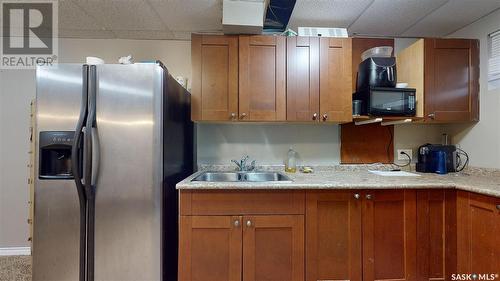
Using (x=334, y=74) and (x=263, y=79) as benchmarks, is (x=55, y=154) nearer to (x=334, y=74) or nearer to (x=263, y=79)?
(x=263, y=79)

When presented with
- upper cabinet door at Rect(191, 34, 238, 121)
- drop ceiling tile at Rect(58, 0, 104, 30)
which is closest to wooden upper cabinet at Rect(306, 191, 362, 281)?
upper cabinet door at Rect(191, 34, 238, 121)

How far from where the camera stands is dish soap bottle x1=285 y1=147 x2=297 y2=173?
87.1 inches

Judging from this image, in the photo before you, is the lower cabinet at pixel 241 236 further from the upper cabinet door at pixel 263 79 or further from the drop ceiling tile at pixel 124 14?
the drop ceiling tile at pixel 124 14

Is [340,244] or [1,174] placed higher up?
[1,174]

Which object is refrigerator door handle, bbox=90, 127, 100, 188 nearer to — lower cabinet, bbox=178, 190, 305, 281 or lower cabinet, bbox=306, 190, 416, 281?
lower cabinet, bbox=178, 190, 305, 281

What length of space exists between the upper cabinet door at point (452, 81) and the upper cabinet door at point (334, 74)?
70 centimetres

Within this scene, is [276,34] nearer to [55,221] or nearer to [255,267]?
[255,267]

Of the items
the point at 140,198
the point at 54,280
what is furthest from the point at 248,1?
the point at 54,280

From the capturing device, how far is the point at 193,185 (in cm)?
153

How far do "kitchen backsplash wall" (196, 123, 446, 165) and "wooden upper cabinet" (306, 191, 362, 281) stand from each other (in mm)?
781

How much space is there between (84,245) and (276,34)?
6.78ft

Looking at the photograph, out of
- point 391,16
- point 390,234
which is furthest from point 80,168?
point 391,16

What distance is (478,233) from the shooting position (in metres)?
1.46

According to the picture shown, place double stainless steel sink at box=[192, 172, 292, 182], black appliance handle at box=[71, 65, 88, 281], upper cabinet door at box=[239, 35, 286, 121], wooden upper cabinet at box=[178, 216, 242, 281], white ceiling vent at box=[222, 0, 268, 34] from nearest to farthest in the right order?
black appliance handle at box=[71, 65, 88, 281] < wooden upper cabinet at box=[178, 216, 242, 281] < white ceiling vent at box=[222, 0, 268, 34] < upper cabinet door at box=[239, 35, 286, 121] < double stainless steel sink at box=[192, 172, 292, 182]
